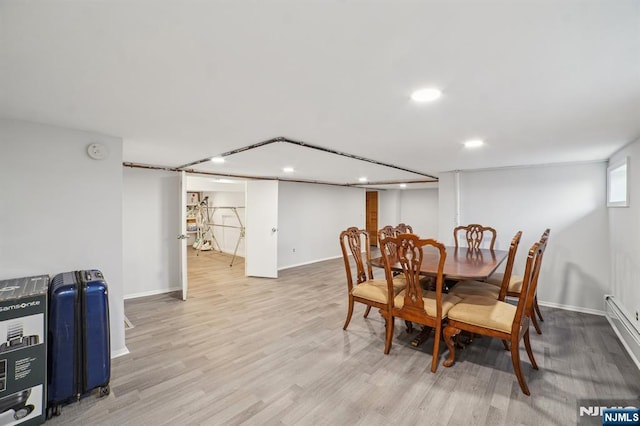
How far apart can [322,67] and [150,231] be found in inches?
164

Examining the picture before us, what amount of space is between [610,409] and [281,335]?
2583 mm

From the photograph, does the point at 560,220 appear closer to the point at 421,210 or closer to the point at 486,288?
the point at 486,288

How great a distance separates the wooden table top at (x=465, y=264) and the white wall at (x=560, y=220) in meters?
0.93

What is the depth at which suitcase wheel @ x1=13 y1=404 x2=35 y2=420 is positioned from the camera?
64.4 inches

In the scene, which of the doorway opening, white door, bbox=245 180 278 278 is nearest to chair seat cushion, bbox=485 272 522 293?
white door, bbox=245 180 278 278

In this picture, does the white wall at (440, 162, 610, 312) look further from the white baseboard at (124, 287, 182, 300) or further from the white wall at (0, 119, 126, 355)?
the white baseboard at (124, 287, 182, 300)

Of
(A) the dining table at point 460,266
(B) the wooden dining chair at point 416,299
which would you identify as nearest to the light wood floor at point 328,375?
(B) the wooden dining chair at point 416,299

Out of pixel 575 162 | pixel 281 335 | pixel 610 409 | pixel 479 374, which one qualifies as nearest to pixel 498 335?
pixel 479 374

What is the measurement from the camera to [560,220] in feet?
12.2

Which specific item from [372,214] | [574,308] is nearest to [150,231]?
[574,308]

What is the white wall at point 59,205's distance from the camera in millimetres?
1940

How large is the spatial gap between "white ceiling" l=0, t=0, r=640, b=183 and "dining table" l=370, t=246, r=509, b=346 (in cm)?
121

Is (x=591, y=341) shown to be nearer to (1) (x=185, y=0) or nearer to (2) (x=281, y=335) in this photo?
(2) (x=281, y=335)

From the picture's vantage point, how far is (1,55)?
1.12m
